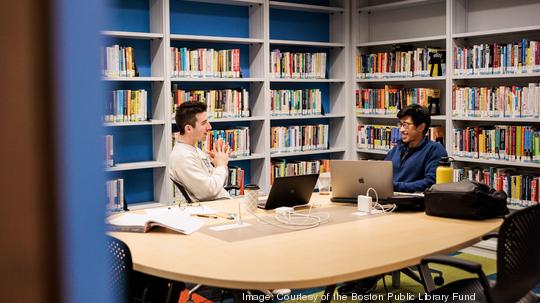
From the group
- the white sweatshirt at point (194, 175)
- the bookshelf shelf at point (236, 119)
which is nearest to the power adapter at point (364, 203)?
the white sweatshirt at point (194, 175)

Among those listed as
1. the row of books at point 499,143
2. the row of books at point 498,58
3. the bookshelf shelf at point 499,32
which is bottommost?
the row of books at point 499,143

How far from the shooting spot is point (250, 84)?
5.61 metres

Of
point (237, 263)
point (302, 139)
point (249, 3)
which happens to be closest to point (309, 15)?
point (249, 3)

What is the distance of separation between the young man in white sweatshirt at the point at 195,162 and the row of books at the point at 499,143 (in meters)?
2.34

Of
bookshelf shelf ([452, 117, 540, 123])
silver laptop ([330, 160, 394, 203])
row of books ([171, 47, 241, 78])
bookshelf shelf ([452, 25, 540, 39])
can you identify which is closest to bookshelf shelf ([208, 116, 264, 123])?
row of books ([171, 47, 241, 78])

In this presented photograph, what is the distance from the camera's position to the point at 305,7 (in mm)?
5852

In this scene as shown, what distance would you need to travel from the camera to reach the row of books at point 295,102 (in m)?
5.58

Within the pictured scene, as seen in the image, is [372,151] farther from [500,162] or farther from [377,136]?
[500,162]

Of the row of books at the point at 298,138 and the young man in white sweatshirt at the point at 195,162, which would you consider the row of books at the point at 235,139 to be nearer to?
the row of books at the point at 298,138

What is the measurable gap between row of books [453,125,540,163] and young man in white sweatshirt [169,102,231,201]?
2344 mm

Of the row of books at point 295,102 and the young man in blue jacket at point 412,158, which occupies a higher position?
the row of books at point 295,102

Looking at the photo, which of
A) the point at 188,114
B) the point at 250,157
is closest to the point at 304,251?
the point at 188,114

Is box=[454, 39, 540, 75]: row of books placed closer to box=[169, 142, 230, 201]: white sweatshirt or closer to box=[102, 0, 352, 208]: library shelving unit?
box=[102, 0, 352, 208]: library shelving unit

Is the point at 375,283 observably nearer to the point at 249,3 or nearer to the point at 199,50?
the point at 199,50
